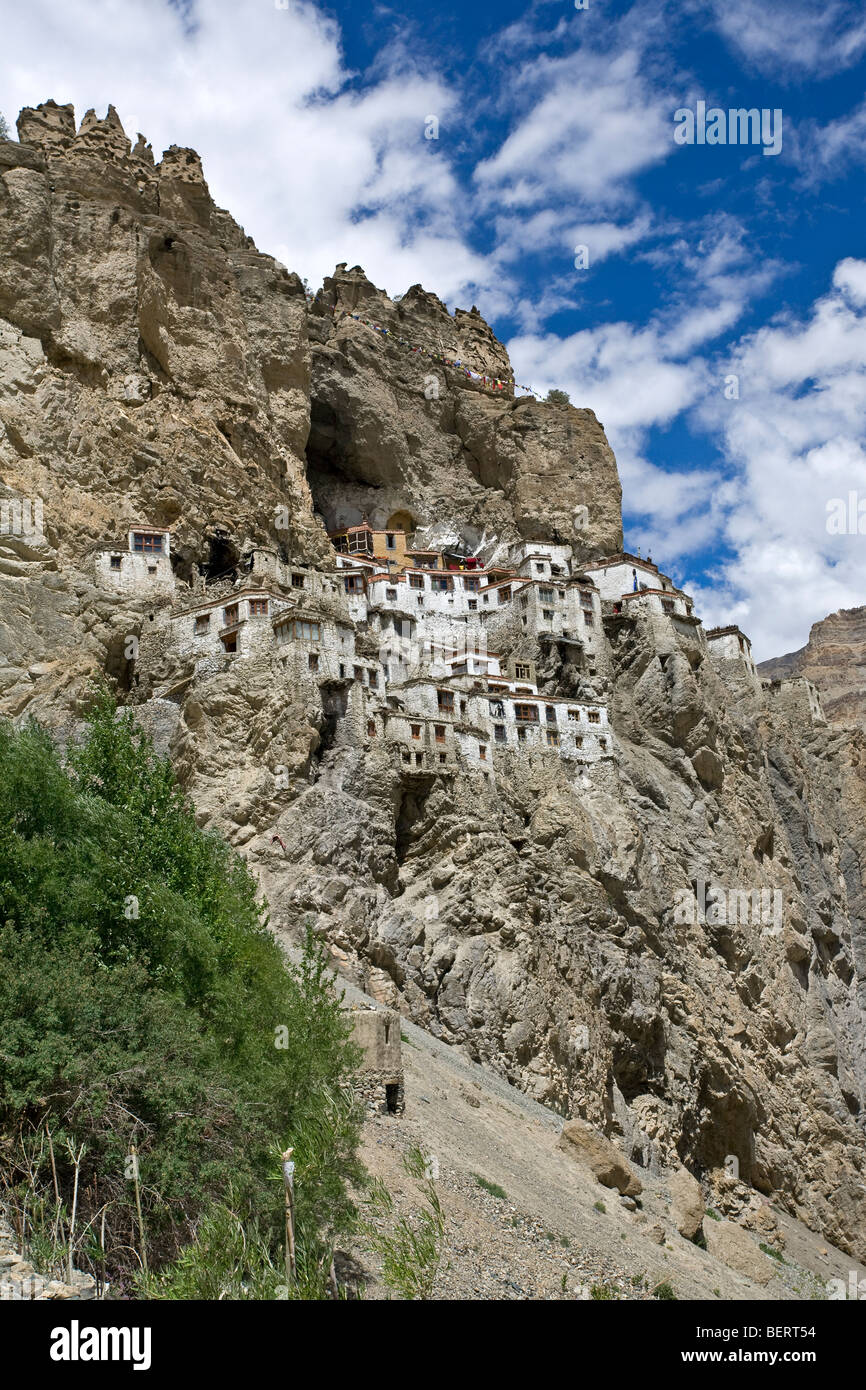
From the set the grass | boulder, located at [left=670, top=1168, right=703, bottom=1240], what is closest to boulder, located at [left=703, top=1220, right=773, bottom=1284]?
boulder, located at [left=670, top=1168, right=703, bottom=1240]

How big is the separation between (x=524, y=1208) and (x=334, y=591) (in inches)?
1301

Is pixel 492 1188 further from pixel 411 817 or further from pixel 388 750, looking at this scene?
pixel 388 750

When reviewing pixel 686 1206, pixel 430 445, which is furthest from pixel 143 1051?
pixel 430 445

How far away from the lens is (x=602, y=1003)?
45.8 meters

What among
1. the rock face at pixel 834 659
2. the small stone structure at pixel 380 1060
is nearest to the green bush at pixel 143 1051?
the small stone structure at pixel 380 1060

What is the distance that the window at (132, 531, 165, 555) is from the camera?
48844 mm

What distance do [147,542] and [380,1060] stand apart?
28.6 m

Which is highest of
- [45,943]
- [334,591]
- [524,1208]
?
[334,591]

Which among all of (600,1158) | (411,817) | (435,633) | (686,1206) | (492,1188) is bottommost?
(686,1206)

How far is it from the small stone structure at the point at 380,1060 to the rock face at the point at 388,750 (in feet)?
32.9

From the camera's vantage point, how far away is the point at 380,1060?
88.4ft

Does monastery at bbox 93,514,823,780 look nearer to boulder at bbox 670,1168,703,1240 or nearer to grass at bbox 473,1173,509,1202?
boulder at bbox 670,1168,703,1240

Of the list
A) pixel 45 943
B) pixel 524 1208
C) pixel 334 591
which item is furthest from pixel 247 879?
pixel 334 591
